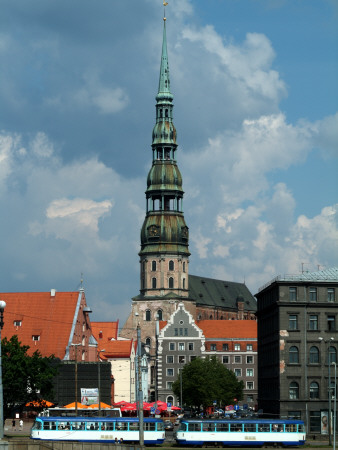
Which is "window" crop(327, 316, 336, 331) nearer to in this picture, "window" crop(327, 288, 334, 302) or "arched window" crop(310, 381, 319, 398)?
"window" crop(327, 288, 334, 302)

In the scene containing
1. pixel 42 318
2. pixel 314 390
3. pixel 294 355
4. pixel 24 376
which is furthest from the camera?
pixel 42 318

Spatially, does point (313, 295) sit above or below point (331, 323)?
above

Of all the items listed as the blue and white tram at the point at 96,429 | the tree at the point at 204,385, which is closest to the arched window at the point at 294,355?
the blue and white tram at the point at 96,429

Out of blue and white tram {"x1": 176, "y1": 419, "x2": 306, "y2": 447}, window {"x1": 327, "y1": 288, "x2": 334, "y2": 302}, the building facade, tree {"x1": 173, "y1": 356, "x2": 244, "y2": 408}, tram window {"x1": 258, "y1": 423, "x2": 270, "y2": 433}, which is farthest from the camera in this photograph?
tree {"x1": 173, "y1": 356, "x2": 244, "y2": 408}

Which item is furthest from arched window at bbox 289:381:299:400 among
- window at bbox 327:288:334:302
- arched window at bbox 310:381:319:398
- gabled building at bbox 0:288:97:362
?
gabled building at bbox 0:288:97:362

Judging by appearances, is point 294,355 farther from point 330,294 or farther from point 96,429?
point 96,429

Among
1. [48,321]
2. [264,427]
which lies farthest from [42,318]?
[264,427]

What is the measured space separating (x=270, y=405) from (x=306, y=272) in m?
16.4

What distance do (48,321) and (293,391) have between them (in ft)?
146

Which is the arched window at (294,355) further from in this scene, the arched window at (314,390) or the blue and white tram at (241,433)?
the blue and white tram at (241,433)

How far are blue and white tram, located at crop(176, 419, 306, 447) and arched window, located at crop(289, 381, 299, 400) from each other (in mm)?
22654

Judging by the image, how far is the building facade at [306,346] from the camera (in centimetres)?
11332

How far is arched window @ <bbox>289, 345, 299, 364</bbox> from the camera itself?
375ft

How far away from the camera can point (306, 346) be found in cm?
11412
